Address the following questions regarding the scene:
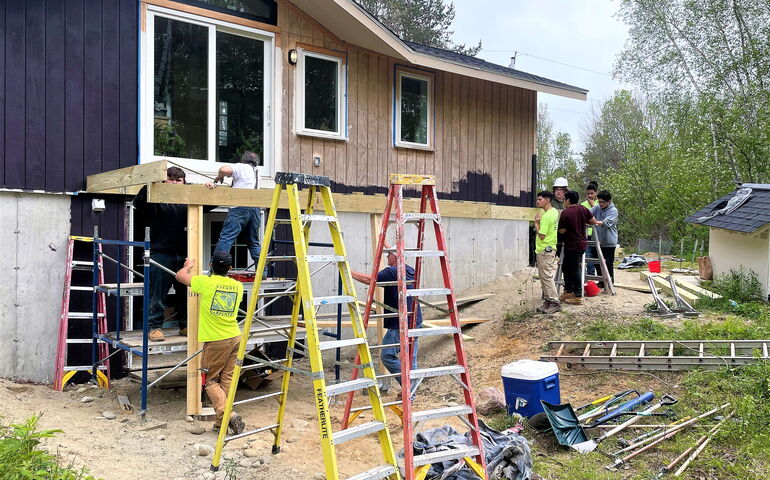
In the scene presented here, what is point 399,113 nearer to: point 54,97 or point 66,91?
point 66,91

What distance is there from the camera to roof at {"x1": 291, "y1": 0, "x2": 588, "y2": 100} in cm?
897

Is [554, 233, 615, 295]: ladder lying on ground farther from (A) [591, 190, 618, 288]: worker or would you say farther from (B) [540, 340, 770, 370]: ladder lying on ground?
(B) [540, 340, 770, 370]: ladder lying on ground

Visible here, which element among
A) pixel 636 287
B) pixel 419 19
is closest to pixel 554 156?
pixel 419 19

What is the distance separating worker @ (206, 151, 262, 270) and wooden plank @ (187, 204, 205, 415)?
23.3 inches

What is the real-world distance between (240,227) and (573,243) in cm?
550

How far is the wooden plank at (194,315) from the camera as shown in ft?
20.5

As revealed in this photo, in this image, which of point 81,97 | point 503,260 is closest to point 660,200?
point 503,260

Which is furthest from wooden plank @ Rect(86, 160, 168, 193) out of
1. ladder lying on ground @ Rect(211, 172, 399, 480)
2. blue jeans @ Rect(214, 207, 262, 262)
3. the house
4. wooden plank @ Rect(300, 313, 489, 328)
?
wooden plank @ Rect(300, 313, 489, 328)

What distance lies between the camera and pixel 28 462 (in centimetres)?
384

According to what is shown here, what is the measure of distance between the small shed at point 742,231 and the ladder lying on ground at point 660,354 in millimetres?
3210

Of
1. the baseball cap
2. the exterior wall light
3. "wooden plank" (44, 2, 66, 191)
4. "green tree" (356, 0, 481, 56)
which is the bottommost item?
the baseball cap

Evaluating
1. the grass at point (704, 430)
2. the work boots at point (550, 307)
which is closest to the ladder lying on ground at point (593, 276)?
the work boots at point (550, 307)

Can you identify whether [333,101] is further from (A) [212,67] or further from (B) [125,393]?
(B) [125,393]

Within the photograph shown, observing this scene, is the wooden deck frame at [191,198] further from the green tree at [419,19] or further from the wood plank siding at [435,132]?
the green tree at [419,19]
